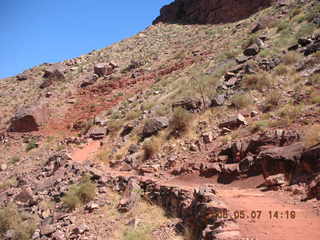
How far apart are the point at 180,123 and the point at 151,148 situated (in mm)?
1423

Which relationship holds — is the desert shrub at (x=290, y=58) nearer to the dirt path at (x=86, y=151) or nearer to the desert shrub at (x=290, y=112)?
the desert shrub at (x=290, y=112)

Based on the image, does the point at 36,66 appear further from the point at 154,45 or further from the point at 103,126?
the point at 103,126

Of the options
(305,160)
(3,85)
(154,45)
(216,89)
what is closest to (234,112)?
(216,89)

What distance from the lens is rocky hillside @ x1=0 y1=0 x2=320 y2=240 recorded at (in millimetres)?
6820

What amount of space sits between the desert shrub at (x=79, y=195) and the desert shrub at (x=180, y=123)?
389 cm

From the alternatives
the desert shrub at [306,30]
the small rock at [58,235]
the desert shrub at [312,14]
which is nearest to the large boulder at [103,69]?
the desert shrub at [312,14]

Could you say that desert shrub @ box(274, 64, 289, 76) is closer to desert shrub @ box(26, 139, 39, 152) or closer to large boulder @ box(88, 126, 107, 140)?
large boulder @ box(88, 126, 107, 140)

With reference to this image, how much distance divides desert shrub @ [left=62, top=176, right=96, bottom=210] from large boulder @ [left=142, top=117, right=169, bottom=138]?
13.6 ft

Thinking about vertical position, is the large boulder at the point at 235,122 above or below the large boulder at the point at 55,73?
below

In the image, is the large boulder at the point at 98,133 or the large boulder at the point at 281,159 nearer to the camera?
the large boulder at the point at 281,159

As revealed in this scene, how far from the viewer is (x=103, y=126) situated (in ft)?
62.1

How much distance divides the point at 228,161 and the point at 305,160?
271 centimetres

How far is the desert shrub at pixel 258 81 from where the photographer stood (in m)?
12.7

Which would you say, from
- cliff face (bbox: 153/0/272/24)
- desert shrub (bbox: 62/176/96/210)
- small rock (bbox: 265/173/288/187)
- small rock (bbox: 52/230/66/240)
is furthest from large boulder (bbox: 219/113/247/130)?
cliff face (bbox: 153/0/272/24)
